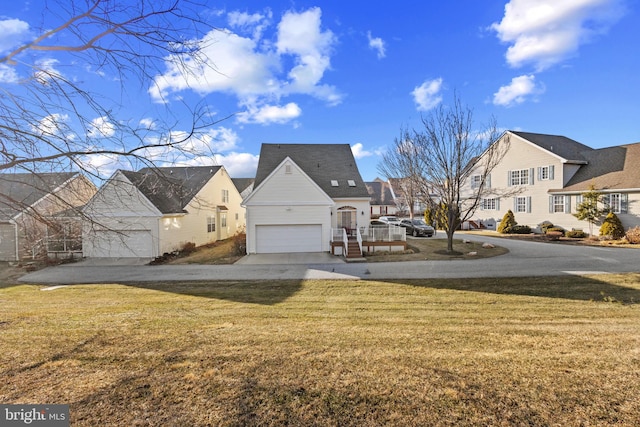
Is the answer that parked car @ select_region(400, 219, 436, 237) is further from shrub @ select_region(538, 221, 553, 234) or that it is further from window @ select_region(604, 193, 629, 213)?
window @ select_region(604, 193, 629, 213)

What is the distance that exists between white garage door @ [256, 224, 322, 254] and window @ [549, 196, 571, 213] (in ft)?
68.6

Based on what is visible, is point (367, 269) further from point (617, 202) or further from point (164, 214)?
point (617, 202)

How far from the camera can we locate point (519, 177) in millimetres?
28594

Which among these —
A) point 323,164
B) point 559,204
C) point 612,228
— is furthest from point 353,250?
point 559,204

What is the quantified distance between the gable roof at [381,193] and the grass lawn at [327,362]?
49.3m

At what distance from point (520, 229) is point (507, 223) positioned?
129 centimetres

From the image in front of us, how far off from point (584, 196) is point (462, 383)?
26477 mm

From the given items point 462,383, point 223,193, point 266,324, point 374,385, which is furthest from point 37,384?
point 223,193

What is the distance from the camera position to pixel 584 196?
883 inches

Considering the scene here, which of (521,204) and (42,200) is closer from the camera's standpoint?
(42,200)

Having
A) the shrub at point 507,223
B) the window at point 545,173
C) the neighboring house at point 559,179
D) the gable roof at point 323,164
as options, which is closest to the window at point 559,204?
the neighboring house at point 559,179

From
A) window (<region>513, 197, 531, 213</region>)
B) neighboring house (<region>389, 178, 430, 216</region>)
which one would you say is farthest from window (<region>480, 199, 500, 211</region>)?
neighboring house (<region>389, 178, 430, 216</region>)

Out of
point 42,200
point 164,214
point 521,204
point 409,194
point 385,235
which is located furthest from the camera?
point 409,194

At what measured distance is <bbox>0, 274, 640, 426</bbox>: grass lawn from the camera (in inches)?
113
